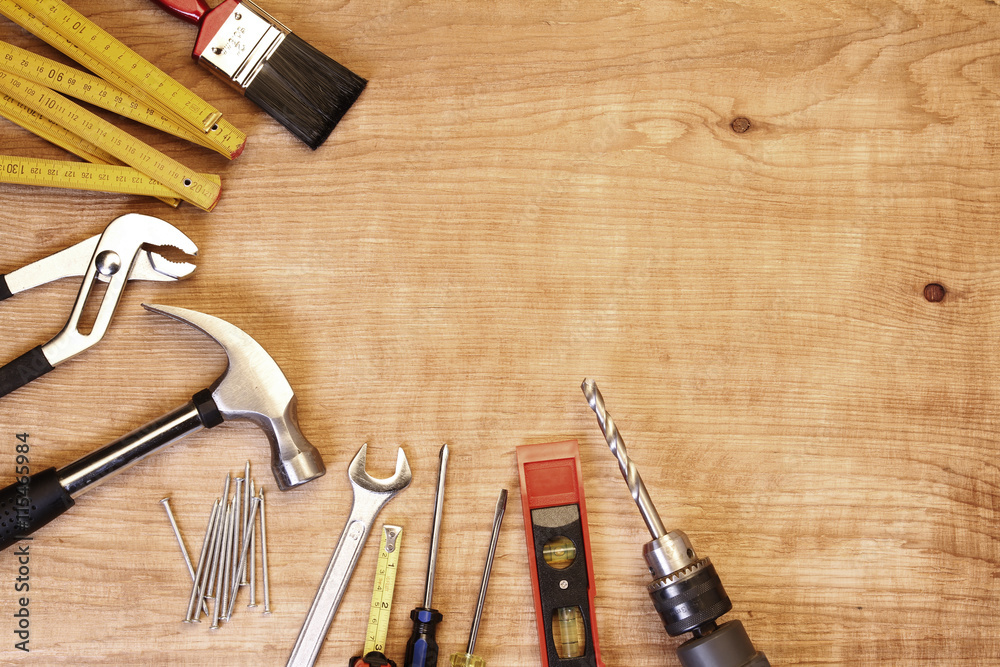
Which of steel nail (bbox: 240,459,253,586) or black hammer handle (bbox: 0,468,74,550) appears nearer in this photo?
black hammer handle (bbox: 0,468,74,550)

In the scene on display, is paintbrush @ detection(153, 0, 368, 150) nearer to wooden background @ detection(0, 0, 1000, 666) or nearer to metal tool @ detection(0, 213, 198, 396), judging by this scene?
wooden background @ detection(0, 0, 1000, 666)

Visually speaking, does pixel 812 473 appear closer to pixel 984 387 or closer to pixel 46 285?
pixel 984 387

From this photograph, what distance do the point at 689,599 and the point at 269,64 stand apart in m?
1.27

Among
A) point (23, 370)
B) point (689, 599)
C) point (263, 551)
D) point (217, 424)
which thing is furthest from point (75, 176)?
point (689, 599)

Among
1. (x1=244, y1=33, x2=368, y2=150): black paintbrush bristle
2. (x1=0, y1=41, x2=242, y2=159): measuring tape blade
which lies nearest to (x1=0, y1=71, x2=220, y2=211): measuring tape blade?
(x1=0, y1=41, x2=242, y2=159): measuring tape blade

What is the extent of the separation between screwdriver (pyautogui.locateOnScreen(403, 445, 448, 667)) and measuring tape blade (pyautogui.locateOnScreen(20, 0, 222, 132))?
82 cm

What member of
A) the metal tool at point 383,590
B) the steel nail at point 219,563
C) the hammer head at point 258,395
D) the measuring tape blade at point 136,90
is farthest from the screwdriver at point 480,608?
the measuring tape blade at point 136,90

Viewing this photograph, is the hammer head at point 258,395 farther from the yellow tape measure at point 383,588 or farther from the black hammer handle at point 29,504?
the black hammer handle at point 29,504

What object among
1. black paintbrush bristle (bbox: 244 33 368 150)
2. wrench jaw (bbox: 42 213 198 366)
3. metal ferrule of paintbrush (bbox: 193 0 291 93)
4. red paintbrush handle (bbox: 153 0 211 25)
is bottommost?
wrench jaw (bbox: 42 213 198 366)

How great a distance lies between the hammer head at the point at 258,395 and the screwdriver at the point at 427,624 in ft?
0.82

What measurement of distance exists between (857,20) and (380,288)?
113cm

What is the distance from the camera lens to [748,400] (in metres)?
1.39

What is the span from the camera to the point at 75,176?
132 cm

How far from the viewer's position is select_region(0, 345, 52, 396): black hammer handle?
128 centimetres
